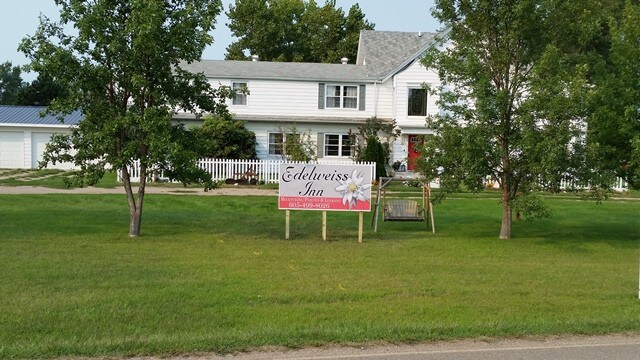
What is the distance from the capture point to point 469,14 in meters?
15.6

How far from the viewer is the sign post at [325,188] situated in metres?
15.2

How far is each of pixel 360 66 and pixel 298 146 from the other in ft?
25.4

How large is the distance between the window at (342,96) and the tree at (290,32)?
66.2 ft

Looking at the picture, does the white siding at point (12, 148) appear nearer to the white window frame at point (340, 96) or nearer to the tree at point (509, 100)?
the white window frame at point (340, 96)

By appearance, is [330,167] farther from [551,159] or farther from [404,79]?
[404,79]

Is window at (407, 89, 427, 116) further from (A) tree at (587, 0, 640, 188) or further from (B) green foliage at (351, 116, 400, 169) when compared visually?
(A) tree at (587, 0, 640, 188)

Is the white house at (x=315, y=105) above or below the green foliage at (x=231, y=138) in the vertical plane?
above

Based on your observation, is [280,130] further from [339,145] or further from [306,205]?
[306,205]

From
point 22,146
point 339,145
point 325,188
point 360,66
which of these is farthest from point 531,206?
point 22,146

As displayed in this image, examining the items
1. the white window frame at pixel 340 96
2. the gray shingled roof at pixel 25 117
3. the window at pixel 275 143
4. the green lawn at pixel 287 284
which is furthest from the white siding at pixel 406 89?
the gray shingled roof at pixel 25 117

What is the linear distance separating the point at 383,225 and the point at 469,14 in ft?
19.5

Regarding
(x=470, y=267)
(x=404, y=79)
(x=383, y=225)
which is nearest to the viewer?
(x=470, y=267)

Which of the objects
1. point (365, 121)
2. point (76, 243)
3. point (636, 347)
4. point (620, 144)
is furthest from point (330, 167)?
point (365, 121)

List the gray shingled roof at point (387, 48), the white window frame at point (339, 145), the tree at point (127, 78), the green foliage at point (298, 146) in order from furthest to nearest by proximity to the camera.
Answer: the gray shingled roof at point (387, 48) < the white window frame at point (339, 145) < the green foliage at point (298, 146) < the tree at point (127, 78)
